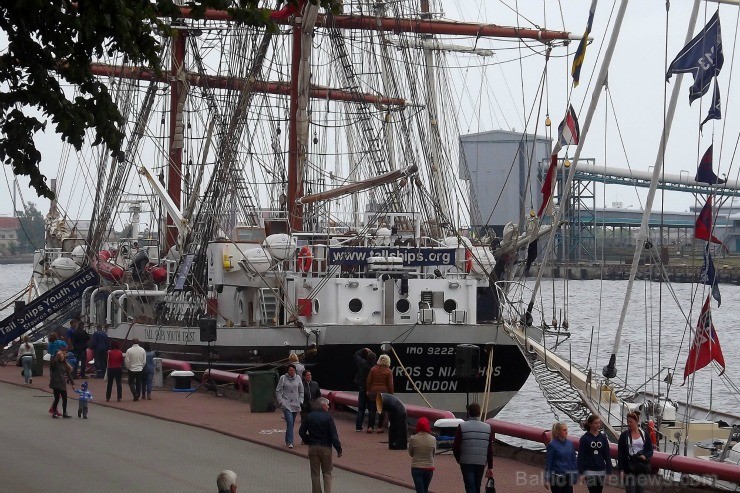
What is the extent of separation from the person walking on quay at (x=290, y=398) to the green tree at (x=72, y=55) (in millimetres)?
6354

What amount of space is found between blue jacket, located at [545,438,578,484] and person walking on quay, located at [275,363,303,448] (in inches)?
279

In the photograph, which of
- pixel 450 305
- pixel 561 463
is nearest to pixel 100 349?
pixel 450 305

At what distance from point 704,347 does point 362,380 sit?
670 centimetres

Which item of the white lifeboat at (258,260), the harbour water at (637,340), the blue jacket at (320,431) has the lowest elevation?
the harbour water at (637,340)

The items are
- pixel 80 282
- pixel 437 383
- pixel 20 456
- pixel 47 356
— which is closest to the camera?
pixel 20 456

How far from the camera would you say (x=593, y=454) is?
57.0 feet

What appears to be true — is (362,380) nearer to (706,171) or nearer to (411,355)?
(706,171)

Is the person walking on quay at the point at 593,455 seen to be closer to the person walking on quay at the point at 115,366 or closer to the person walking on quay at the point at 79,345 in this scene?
the person walking on quay at the point at 115,366

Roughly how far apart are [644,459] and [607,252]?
510 ft

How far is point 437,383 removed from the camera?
34.4 m

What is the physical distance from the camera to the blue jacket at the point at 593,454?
17.3 metres

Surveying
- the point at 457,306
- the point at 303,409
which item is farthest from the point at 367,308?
the point at 303,409

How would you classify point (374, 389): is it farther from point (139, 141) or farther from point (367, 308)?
point (139, 141)

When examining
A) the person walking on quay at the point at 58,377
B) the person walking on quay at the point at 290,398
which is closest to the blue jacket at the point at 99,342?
the person walking on quay at the point at 58,377
